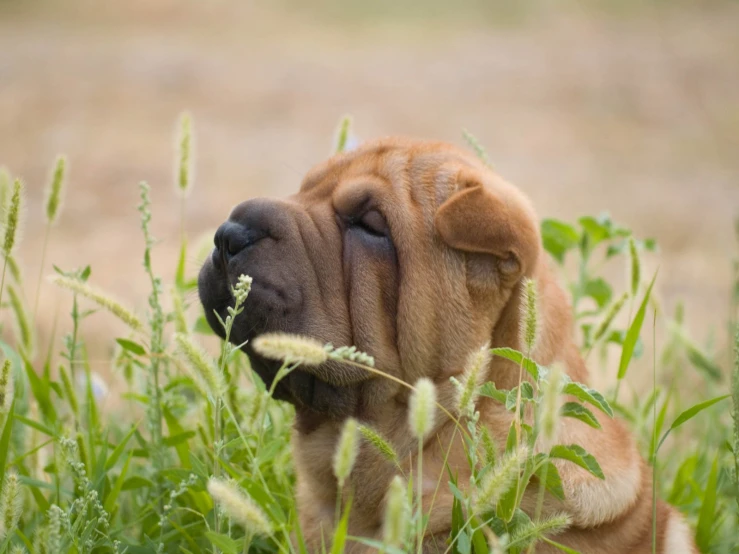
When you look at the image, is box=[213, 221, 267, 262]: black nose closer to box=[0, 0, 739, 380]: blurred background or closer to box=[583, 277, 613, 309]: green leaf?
box=[583, 277, 613, 309]: green leaf

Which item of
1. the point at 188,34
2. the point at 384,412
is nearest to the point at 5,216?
the point at 384,412

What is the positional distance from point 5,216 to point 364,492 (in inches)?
59.3

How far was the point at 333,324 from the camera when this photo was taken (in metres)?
3.12

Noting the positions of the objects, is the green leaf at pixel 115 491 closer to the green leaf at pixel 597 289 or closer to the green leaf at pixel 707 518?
the green leaf at pixel 707 518

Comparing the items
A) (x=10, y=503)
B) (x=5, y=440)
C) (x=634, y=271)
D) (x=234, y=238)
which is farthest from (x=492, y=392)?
(x=5, y=440)

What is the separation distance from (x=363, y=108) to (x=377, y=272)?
1011 centimetres

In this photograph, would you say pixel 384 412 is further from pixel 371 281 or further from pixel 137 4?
pixel 137 4

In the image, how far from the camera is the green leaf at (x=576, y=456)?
2.47m

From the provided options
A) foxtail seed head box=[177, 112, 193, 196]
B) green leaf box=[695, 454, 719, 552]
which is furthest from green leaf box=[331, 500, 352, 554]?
foxtail seed head box=[177, 112, 193, 196]

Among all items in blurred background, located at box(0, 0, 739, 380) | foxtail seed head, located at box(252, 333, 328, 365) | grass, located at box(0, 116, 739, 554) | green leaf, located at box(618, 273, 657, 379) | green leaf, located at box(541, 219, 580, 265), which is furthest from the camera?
blurred background, located at box(0, 0, 739, 380)

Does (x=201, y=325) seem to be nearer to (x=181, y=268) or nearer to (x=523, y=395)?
(x=181, y=268)

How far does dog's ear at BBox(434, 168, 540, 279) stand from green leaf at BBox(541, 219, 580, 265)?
3.68 feet

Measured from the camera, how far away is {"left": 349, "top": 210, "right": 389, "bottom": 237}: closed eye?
10.6ft

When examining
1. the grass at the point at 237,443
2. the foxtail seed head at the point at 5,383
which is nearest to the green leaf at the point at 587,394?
the grass at the point at 237,443
